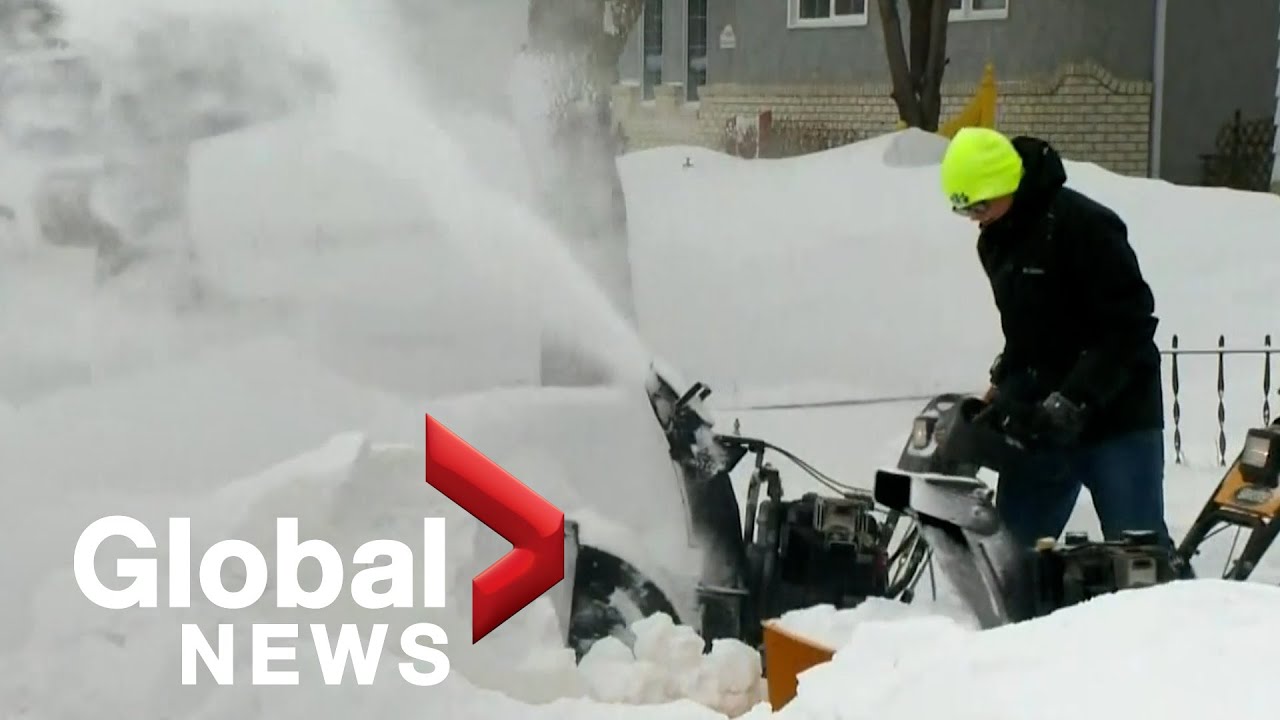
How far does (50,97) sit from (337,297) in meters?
0.58

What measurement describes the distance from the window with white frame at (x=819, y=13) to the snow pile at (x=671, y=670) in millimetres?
1164

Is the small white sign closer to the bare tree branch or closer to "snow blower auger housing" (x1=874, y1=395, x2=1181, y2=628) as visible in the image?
the bare tree branch

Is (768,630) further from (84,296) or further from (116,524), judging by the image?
(84,296)

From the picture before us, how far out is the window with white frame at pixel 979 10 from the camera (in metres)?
2.92

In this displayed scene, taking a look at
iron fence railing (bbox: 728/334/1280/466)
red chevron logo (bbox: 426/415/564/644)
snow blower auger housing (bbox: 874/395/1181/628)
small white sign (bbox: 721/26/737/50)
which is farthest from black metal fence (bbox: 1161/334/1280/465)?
red chevron logo (bbox: 426/415/564/644)

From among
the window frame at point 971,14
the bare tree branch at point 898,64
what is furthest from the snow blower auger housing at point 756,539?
the window frame at point 971,14

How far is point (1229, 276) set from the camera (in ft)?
9.77

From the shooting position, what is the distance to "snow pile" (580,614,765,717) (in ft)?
9.07

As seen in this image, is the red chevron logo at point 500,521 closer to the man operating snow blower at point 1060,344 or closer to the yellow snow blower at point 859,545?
the yellow snow blower at point 859,545

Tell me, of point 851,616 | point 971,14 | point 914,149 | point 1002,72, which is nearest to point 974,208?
point 914,149

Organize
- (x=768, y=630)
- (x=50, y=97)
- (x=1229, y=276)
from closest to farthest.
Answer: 1. (x=50, y=97)
2. (x=768, y=630)
3. (x=1229, y=276)

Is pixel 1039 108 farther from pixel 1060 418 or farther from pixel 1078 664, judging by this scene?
pixel 1078 664

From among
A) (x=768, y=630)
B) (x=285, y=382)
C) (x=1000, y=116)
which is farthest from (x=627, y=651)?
(x=1000, y=116)

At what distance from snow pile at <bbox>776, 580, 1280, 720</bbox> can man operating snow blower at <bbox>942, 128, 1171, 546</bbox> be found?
0.39 meters
